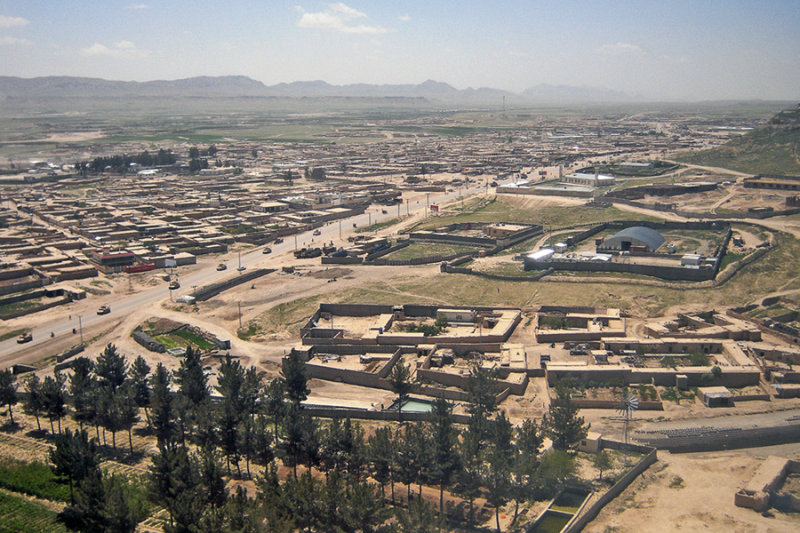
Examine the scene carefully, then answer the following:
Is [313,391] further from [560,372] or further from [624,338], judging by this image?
[624,338]

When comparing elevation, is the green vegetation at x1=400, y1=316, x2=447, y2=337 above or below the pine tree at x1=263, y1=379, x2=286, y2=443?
below

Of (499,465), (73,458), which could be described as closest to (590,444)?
(499,465)

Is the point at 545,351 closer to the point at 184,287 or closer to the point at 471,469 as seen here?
the point at 471,469

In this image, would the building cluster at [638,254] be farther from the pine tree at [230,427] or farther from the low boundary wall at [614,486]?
the pine tree at [230,427]

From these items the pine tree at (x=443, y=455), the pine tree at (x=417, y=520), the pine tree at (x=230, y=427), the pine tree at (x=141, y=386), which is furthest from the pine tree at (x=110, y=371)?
the pine tree at (x=417, y=520)

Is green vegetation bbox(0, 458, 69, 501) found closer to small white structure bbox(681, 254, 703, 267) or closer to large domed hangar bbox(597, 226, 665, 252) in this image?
small white structure bbox(681, 254, 703, 267)

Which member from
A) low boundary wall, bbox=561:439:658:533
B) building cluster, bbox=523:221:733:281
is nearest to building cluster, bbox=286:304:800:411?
low boundary wall, bbox=561:439:658:533

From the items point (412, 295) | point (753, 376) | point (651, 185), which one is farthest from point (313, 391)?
point (651, 185)
